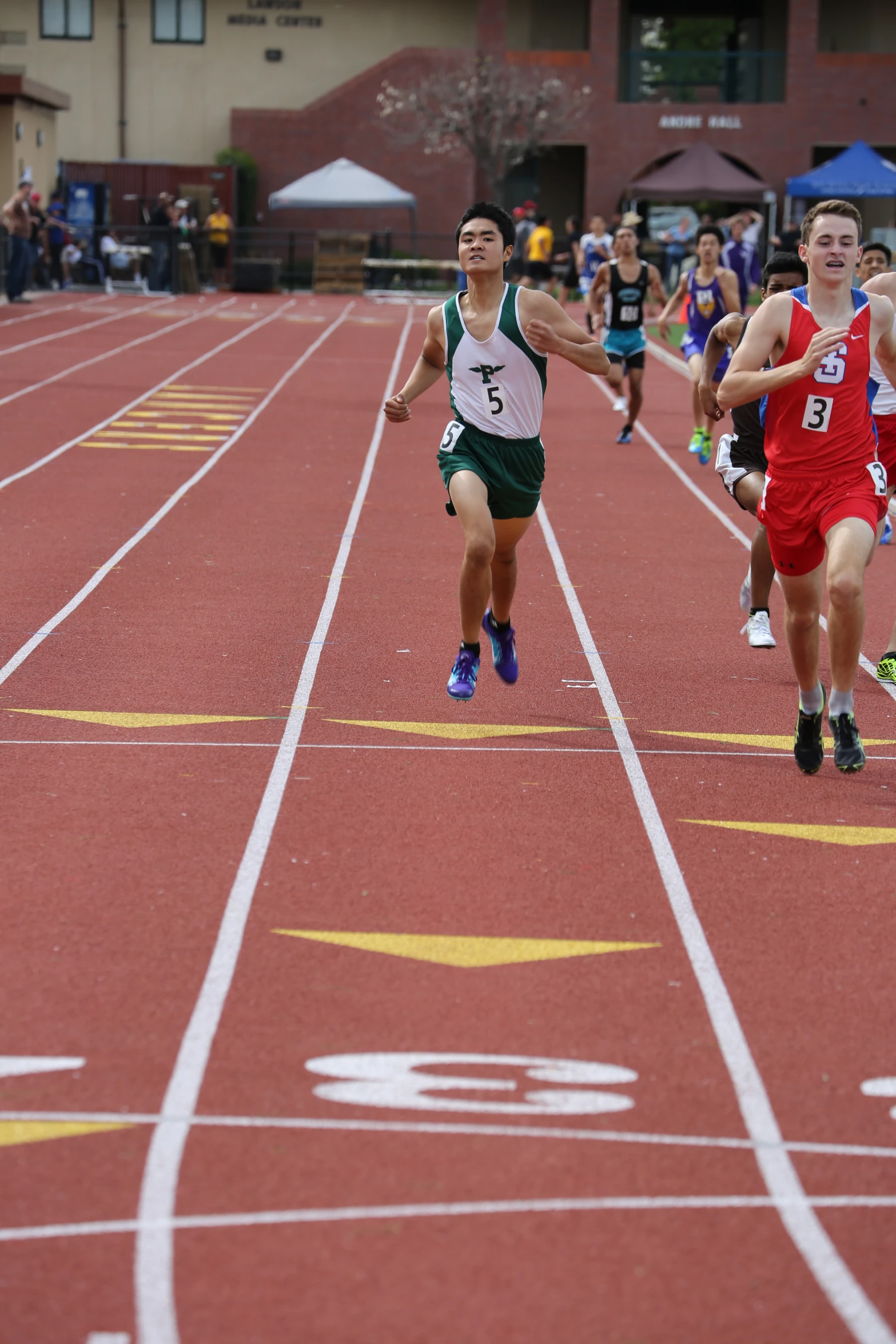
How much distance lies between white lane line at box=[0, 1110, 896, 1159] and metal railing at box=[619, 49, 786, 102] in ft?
139

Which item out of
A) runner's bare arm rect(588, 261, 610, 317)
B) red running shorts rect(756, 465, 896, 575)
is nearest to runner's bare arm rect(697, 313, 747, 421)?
red running shorts rect(756, 465, 896, 575)

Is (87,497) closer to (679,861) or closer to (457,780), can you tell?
(457,780)

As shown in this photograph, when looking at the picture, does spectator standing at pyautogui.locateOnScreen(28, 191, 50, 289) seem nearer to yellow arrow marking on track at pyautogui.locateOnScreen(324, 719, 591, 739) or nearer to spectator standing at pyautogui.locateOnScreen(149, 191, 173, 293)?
spectator standing at pyautogui.locateOnScreen(149, 191, 173, 293)

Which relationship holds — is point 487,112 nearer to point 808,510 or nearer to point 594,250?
point 594,250

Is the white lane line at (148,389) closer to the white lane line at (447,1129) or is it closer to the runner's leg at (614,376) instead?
the runner's leg at (614,376)

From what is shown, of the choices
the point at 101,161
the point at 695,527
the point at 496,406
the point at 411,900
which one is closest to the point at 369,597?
the point at 496,406

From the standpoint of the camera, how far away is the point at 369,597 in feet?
31.3

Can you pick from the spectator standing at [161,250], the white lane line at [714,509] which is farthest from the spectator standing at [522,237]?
the white lane line at [714,509]

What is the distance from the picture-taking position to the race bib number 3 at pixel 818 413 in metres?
5.95

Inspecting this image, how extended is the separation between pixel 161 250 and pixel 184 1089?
32.5 m

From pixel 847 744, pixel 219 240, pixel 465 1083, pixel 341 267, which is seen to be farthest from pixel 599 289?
pixel 341 267

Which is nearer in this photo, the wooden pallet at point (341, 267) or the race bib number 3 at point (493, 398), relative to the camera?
the race bib number 3 at point (493, 398)

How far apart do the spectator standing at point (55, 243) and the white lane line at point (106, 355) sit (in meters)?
4.31

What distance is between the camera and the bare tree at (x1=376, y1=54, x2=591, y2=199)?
40562 millimetres
